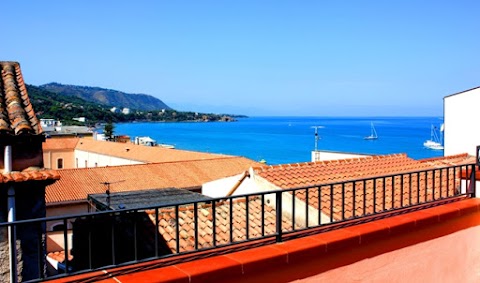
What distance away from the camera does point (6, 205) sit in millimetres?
7645

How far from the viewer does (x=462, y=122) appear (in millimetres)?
17297

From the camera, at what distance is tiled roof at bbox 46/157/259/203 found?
26.9 metres

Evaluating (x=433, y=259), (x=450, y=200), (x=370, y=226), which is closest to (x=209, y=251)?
(x=370, y=226)

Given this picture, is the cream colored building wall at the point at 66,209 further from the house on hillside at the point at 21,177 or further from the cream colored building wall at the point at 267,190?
the house on hillside at the point at 21,177

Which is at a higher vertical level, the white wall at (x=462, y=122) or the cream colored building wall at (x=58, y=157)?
the white wall at (x=462, y=122)

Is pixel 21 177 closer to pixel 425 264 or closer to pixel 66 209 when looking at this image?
pixel 425 264

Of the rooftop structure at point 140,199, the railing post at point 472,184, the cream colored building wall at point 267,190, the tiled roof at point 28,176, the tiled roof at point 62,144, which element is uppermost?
the railing post at point 472,184

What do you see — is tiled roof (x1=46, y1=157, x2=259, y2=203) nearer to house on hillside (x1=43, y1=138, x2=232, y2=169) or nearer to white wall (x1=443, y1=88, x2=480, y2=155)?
house on hillside (x1=43, y1=138, x2=232, y2=169)

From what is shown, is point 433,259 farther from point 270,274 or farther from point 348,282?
point 270,274

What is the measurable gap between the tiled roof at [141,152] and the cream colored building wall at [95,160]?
0.37 metres

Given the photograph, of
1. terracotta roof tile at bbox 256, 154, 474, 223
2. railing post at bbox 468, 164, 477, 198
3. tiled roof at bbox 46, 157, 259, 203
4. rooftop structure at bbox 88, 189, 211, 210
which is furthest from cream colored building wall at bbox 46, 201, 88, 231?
railing post at bbox 468, 164, 477, 198

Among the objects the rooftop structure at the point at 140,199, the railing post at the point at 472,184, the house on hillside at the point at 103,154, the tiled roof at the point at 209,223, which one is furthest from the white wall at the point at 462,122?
the house on hillside at the point at 103,154

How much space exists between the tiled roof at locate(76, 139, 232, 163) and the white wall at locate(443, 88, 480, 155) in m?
23.1

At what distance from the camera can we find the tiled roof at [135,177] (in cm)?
2689
